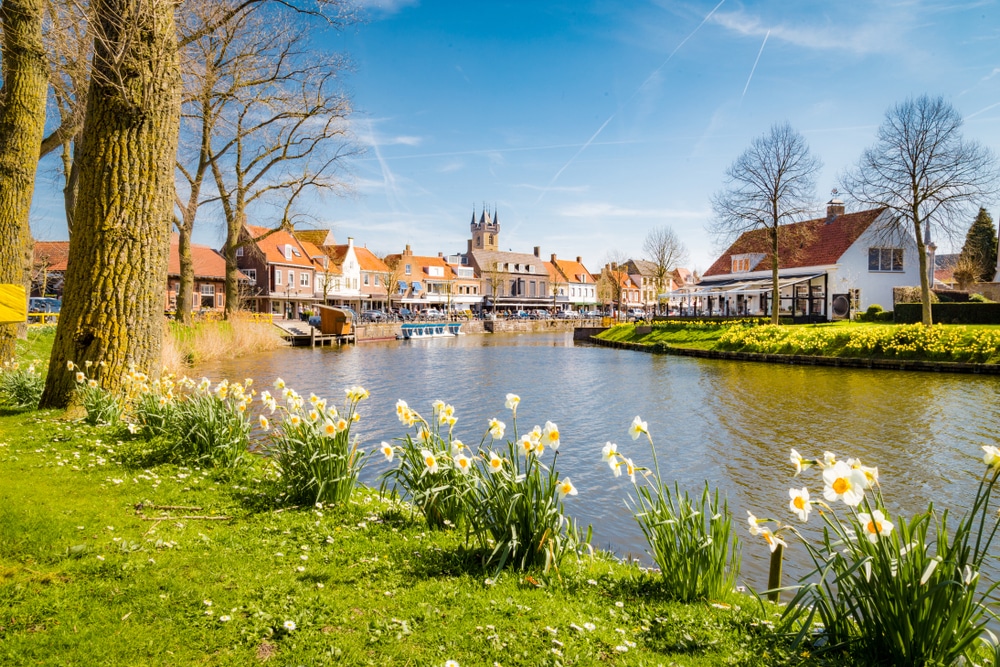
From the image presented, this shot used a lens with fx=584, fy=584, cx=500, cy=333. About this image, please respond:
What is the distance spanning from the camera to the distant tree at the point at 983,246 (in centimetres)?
5380

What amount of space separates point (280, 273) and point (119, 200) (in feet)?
166

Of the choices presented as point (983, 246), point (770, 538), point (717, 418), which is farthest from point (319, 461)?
point (983, 246)

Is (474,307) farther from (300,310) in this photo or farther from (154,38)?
(154,38)

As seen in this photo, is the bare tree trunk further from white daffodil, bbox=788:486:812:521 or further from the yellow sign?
white daffodil, bbox=788:486:812:521

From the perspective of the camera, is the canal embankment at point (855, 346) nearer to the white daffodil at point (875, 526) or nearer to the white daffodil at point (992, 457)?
the white daffodil at point (992, 457)

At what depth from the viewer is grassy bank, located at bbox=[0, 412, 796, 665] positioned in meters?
2.90

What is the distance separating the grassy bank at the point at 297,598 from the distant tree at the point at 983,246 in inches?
2549

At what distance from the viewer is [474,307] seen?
86.8 m

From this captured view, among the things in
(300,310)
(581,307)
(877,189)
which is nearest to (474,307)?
(581,307)

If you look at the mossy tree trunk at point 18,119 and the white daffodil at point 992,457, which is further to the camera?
the mossy tree trunk at point 18,119

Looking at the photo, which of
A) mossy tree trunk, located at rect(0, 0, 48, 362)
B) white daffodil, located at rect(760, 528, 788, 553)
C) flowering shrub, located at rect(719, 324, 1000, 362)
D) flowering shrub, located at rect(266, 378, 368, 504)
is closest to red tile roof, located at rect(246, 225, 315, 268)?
flowering shrub, located at rect(719, 324, 1000, 362)

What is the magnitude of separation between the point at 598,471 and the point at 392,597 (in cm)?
611

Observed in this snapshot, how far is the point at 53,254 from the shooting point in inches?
1722

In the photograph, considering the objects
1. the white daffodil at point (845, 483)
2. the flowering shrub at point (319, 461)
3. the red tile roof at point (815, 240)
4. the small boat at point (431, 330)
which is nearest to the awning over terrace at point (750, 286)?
the red tile roof at point (815, 240)
